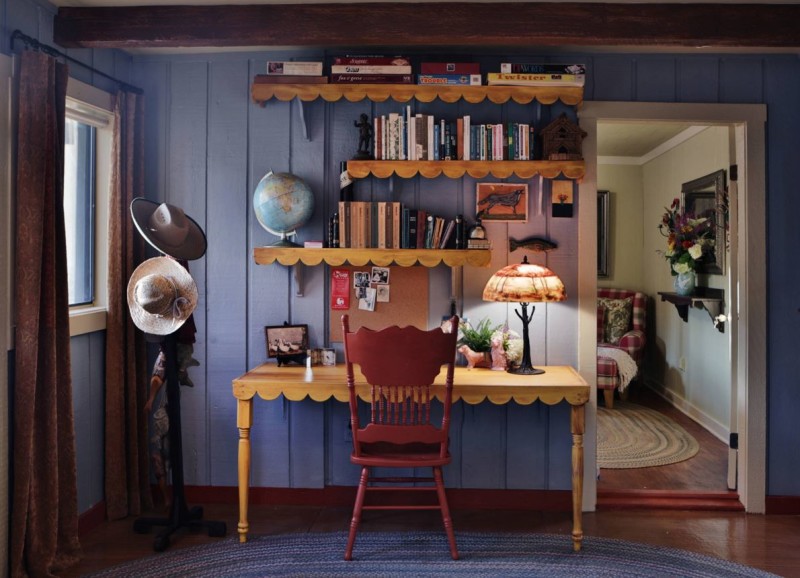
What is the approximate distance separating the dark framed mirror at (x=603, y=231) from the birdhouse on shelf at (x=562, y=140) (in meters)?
3.82

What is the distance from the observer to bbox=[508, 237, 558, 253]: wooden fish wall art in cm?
349

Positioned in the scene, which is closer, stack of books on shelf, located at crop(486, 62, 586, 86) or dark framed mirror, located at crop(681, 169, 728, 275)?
stack of books on shelf, located at crop(486, 62, 586, 86)

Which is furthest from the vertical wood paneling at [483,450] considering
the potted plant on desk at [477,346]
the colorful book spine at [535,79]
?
the colorful book spine at [535,79]

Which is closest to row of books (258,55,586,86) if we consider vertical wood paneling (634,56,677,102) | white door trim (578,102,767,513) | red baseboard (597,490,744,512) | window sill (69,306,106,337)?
white door trim (578,102,767,513)

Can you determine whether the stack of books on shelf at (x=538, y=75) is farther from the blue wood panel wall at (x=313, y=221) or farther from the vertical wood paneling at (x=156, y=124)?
the vertical wood paneling at (x=156, y=124)

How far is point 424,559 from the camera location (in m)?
2.91

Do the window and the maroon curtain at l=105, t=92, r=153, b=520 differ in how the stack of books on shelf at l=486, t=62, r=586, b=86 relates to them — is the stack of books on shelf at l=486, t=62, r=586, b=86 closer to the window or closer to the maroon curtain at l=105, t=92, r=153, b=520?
the maroon curtain at l=105, t=92, r=153, b=520

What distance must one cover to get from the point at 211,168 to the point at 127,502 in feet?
5.66

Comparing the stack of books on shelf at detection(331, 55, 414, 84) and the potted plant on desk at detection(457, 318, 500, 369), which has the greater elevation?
the stack of books on shelf at detection(331, 55, 414, 84)

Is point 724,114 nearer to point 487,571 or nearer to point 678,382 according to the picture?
point 487,571

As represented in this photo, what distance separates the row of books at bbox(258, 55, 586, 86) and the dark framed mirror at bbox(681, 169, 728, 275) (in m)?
1.95

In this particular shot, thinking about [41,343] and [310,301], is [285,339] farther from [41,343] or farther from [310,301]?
[41,343]

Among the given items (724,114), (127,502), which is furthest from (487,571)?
(724,114)

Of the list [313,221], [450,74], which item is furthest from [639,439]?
[450,74]
